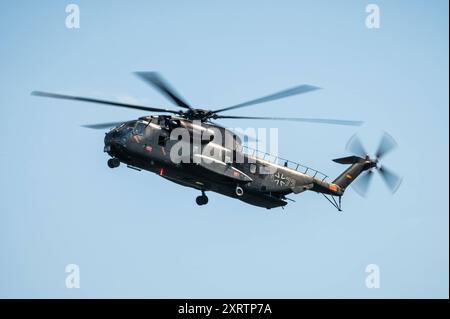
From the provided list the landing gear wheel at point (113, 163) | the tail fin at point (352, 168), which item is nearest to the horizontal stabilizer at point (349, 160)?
the tail fin at point (352, 168)

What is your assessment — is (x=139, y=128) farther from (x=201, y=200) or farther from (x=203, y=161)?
(x=201, y=200)

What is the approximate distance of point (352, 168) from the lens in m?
50.4

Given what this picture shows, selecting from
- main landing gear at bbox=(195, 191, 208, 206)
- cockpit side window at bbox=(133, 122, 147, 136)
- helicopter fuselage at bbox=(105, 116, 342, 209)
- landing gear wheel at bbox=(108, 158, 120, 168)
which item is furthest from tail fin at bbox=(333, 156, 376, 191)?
landing gear wheel at bbox=(108, 158, 120, 168)

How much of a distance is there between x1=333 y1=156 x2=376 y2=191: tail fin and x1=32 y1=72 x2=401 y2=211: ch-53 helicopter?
8.59 feet

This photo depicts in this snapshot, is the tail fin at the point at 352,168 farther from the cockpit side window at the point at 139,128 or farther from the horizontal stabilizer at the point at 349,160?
the cockpit side window at the point at 139,128

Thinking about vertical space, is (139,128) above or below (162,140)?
above

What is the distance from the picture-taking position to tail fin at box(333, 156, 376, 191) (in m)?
50.0

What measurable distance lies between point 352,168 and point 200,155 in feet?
38.5

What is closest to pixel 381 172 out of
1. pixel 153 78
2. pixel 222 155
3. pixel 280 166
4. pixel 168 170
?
pixel 280 166

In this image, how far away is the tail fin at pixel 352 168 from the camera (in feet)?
164

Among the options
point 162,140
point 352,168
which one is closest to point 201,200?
point 162,140

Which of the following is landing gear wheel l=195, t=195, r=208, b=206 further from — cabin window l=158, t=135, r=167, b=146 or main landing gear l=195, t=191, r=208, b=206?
cabin window l=158, t=135, r=167, b=146

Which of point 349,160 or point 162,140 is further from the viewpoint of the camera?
point 349,160
